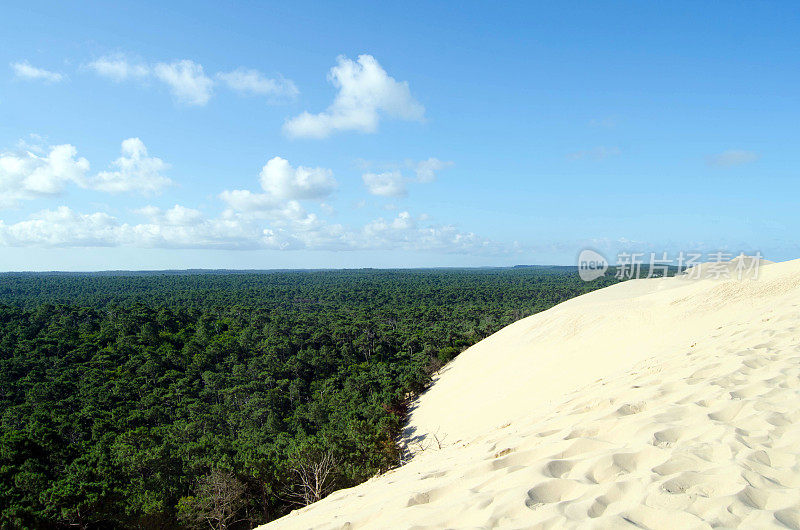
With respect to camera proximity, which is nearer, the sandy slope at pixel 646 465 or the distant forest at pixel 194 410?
the sandy slope at pixel 646 465

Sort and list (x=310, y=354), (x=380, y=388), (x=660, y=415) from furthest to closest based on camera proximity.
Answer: (x=310, y=354)
(x=380, y=388)
(x=660, y=415)

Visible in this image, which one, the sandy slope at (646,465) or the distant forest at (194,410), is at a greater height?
the sandy slope at (646,465)

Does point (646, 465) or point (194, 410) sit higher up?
point (646, 465)

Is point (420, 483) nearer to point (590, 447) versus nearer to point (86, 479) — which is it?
point (590, 447)

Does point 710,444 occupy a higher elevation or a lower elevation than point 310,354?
higher

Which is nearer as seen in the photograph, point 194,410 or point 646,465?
point 646,465

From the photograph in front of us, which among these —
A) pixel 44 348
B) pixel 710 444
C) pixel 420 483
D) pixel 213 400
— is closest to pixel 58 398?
pixel 213 400

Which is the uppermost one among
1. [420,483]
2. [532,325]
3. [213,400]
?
[420,483]

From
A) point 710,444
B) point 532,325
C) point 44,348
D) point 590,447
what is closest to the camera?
point 710,444
